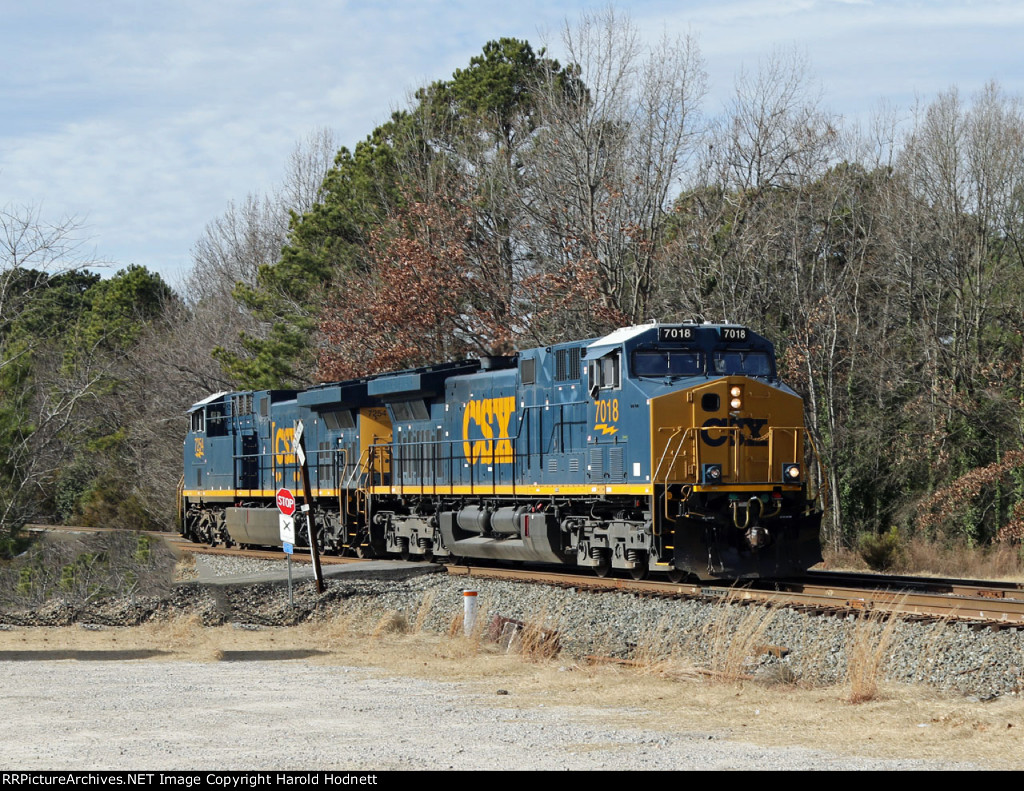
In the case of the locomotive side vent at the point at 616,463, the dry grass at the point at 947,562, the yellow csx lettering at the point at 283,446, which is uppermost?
the yellow csx lettering at the point at 283,446

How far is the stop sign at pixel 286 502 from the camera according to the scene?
65.5 ft

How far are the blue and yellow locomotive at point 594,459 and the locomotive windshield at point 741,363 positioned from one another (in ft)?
0.07

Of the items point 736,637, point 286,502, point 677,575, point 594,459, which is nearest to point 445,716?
point 736,637


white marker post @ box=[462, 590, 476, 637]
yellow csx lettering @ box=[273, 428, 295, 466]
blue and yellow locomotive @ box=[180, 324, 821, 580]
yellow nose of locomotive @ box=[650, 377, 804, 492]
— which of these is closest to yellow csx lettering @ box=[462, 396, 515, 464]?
blue and yellow locomotive @ box=[180, 324, 821, 580]

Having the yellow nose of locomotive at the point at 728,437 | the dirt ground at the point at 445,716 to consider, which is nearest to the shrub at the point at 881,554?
the yellow nose of locomotive at the point at 728,437

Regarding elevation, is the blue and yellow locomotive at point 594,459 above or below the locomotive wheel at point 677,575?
above

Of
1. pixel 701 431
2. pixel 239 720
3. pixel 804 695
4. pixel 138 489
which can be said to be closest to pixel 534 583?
pixel 701 431

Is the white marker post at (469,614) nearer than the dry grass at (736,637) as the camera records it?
No

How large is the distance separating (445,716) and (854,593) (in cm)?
818

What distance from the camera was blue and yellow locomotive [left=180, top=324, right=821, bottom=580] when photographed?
17.5m

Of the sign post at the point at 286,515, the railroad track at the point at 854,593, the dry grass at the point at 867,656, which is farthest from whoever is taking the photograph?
the sign post at the point at 286,515

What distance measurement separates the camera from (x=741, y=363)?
18.6 meters

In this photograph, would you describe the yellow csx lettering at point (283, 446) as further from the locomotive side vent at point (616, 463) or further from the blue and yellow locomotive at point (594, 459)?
the locomotive side vent at point (616, 463)

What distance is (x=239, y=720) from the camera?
9.34m
